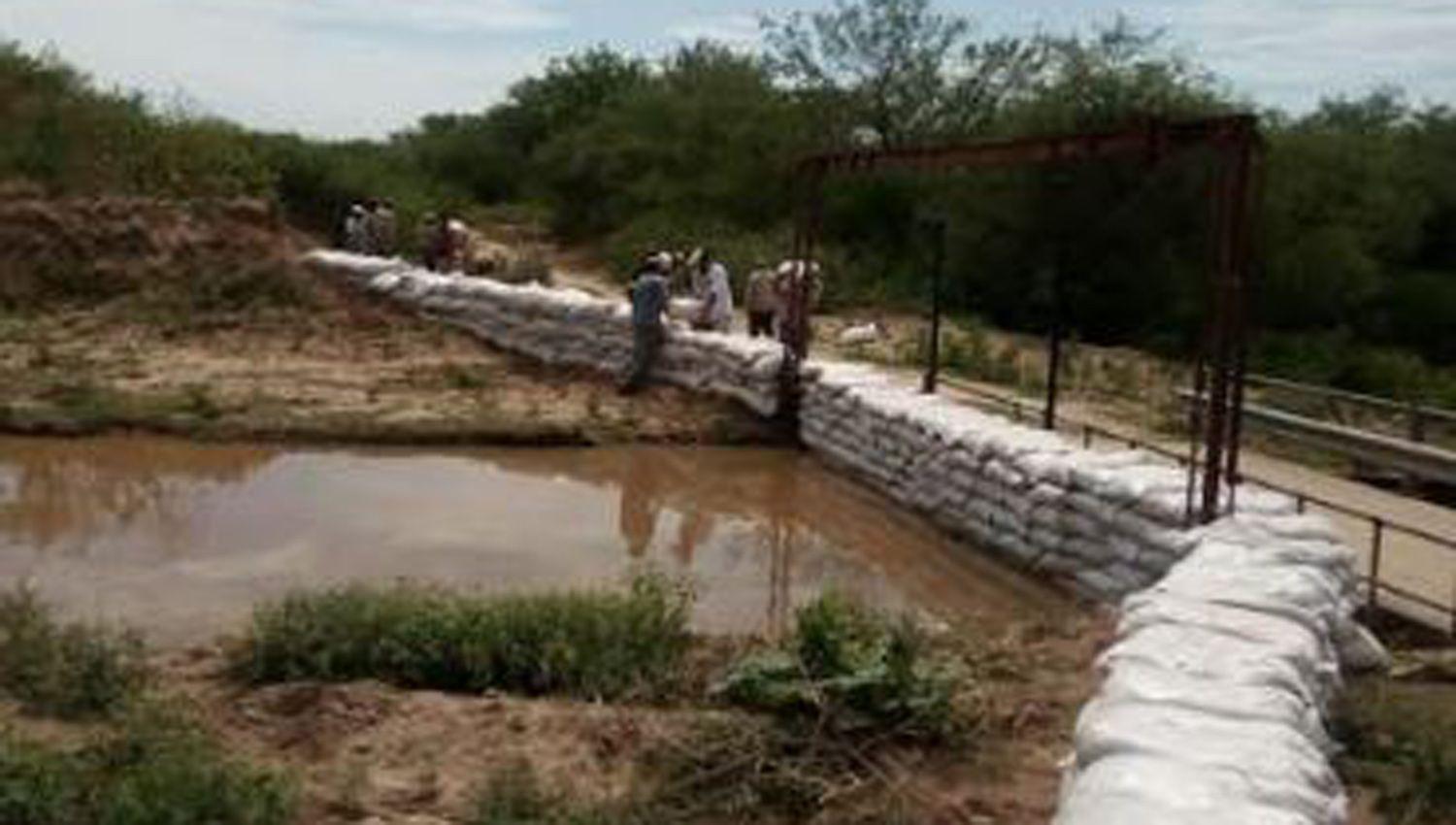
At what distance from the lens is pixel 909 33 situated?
4066cm

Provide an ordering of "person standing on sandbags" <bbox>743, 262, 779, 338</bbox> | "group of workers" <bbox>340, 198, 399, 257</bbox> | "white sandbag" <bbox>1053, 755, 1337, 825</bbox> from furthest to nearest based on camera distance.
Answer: "group of workers" <bbox>340, 198, 399, 257</bbox> < "person standing on sandbags" <bbox>743, 262, 779, 338</bbox> < "white sandbag" <bbox>1053, 755, 1337, 825</bbox>

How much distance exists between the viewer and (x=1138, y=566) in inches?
423

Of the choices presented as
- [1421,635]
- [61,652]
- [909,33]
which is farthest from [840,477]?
[909,33]

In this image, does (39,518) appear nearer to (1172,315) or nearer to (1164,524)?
(1164,524)

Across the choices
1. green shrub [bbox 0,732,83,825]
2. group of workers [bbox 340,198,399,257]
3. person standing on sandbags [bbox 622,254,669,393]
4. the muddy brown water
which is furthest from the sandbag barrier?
group of workers [bbox 340,198,399,257]

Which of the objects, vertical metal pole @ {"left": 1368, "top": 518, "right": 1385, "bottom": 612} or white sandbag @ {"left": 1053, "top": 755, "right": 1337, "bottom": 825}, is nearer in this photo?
white sandbag @ {"left": 1053, "top": 755, "right": 1337, "bottom": 825}

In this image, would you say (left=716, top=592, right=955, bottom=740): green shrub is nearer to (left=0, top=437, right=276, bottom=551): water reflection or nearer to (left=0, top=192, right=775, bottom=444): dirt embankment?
(left=0, top=437, right=276, bottom=551): water reflection

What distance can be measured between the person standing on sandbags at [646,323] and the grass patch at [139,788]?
37.5 ft

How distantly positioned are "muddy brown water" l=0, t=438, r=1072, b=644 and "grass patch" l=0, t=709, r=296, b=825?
2.99m

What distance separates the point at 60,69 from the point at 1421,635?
90.7ft

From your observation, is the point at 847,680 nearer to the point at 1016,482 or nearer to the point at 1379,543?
the point at 1379,543

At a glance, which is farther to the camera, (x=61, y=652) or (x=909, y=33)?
(x=909, y=33)

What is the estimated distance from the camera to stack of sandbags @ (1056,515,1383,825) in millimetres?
5621

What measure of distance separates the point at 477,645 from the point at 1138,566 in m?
3.86
